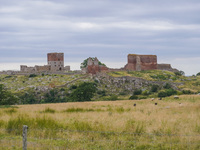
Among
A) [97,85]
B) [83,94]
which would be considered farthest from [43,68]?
[83,94]

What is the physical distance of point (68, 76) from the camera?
10675 centimetres

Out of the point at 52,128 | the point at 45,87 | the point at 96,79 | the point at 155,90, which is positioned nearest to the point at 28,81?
the point at 45,87

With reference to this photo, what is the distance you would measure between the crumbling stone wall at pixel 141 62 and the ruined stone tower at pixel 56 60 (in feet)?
93.2

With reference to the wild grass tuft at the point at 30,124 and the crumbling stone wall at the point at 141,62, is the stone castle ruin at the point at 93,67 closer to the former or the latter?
the crumbling stone wall at the point at 141,62

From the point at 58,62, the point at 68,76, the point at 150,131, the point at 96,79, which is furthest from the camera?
the point at 58,62

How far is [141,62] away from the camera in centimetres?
12325

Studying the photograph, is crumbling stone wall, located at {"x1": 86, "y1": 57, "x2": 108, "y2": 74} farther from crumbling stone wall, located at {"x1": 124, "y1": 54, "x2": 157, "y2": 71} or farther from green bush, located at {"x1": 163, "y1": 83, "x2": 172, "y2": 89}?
green bush, located at {"x1": 163, "y1": 83, "x2": 172, "y2": 89}

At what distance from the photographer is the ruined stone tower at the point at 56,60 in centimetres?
12544

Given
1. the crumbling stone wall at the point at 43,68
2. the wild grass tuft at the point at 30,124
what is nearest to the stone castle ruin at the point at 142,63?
the crumbling stone wall at the point at 43,68

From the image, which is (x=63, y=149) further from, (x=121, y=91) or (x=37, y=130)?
(x=121, y=91)

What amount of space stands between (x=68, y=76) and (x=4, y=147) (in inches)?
3718

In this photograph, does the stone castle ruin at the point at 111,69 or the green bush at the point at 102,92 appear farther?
the stone castle ruin at the point at 111,69

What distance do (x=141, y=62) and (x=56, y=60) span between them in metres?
36.9

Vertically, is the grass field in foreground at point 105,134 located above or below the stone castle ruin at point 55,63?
below
